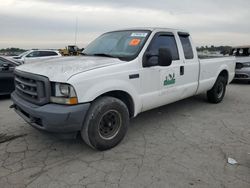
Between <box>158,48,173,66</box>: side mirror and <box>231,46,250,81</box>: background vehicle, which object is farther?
<box>231,46,250,81</box>: background vehicle

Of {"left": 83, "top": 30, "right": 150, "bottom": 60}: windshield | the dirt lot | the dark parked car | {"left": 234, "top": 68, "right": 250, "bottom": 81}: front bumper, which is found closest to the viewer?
the dirt lot

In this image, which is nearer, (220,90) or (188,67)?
(188,67)

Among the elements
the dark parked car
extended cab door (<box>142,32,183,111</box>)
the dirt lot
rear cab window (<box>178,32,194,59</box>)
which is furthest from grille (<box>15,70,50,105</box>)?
the dark parked car

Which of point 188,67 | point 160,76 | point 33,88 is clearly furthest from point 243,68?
point 33,88

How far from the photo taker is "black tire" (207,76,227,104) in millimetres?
6211

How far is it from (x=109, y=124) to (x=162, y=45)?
1903 mm

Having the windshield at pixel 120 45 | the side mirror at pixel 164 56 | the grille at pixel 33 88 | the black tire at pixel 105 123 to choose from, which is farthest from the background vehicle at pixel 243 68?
the grille at pixel 33 88

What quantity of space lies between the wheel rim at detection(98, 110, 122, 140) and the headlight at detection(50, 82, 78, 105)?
22.5 inches

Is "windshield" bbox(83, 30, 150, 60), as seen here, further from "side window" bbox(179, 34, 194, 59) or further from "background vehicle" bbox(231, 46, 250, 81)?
"background vehicle" bbox(231, 46, 250, 81)

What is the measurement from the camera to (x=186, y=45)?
4996 mm

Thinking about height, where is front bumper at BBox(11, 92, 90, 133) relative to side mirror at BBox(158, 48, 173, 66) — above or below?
below

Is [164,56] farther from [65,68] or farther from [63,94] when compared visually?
[63,94]

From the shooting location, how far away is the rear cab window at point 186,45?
4.88 metres

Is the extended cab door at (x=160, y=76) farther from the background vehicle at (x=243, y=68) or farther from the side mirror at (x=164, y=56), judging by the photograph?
the background vehicle at (x=243, y=68)
